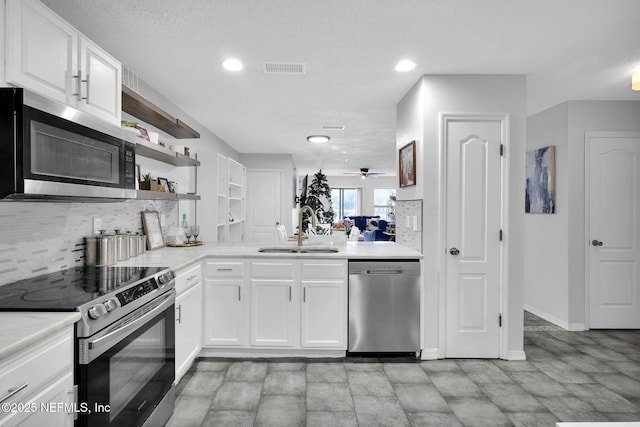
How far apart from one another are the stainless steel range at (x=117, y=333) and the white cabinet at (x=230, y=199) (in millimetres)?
2976

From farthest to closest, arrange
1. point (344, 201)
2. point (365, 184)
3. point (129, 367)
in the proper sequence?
point (344, 201), point (365, 184), point (129, 367)

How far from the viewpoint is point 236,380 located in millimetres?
2582

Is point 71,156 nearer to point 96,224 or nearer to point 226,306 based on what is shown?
point 96,224

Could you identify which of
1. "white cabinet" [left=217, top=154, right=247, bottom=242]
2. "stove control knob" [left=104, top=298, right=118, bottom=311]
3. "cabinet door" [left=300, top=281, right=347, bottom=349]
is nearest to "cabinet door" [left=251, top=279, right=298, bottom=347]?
"cabinet door" [left=300, top=281, right=347, bottom=349]

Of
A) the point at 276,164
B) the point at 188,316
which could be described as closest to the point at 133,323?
the point at 188,316

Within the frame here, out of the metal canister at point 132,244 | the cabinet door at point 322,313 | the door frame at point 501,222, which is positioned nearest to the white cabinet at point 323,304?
the cabinet door at point 322,313

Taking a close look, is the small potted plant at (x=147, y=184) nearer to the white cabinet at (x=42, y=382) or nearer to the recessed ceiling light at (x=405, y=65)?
the white cabinet at (x=42, y=382)

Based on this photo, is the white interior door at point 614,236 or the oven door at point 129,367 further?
the white interior door at point 614,236

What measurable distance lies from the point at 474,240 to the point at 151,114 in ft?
9.44

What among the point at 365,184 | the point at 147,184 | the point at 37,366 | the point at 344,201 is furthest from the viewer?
Answer: the point at 344,201

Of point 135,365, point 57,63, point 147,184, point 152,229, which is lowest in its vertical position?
point 135,365

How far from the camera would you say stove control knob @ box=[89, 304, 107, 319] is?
1394 millimetres

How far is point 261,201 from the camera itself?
751 cm

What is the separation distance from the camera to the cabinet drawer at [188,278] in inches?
94.3
